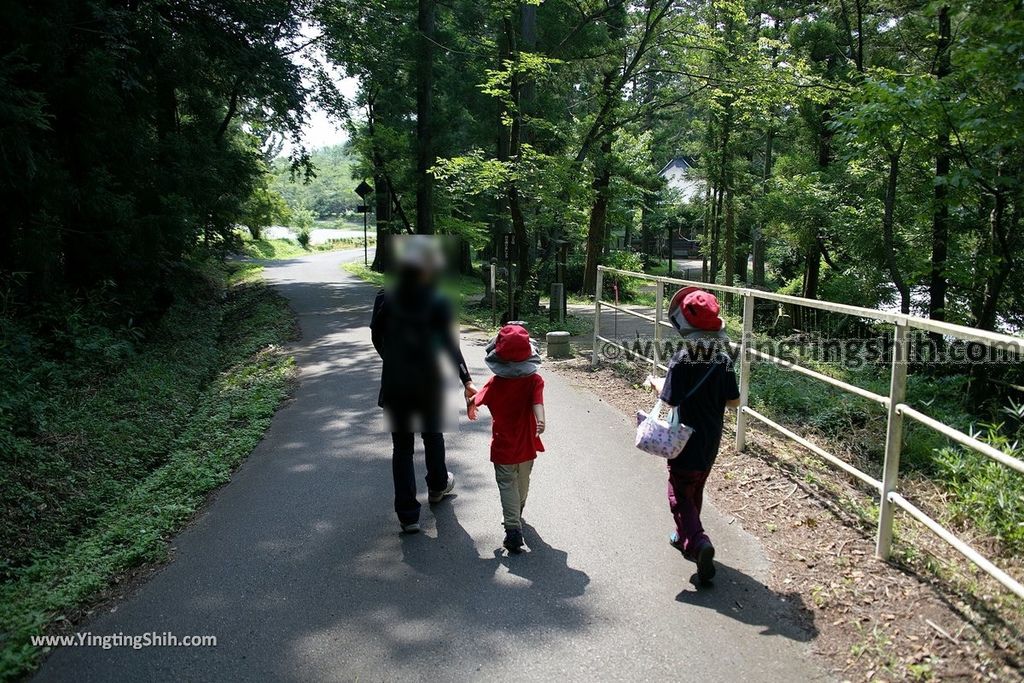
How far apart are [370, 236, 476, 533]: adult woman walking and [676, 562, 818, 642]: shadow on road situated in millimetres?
1830

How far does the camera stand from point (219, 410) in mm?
8195

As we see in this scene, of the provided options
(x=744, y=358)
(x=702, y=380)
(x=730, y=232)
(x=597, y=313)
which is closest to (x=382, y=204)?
(x=730, y=232)

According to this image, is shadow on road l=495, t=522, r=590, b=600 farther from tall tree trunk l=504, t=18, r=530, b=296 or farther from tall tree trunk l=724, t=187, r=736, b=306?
tall tree trunk l=724, t=187, r=736, b=306

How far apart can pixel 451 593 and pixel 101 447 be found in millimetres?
4790

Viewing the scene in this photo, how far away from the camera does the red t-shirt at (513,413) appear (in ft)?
14.2

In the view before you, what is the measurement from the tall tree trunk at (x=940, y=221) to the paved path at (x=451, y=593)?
7.38 m

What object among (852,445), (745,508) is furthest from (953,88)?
(745,508)

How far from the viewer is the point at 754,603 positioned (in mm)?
3748

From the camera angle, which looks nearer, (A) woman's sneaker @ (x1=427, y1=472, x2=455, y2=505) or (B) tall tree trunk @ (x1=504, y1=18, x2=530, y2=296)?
(A) woman's sneaker @ (x1=427, y1=472, x2=455, y2=505)

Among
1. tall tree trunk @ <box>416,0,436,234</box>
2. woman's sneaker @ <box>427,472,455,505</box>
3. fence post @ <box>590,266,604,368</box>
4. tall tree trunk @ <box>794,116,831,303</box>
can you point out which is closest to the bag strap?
woman's sneaker @ <box>427,472,455,505</box>

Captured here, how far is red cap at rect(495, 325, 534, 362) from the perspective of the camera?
4227mm

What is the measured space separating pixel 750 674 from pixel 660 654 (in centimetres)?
41

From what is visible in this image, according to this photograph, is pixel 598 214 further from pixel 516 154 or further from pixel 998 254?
pixel 998 254

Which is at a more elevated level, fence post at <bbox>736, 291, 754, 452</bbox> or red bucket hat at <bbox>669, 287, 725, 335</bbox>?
red bucket hat at <bbox>669, 287, 725, 335</bbox>
